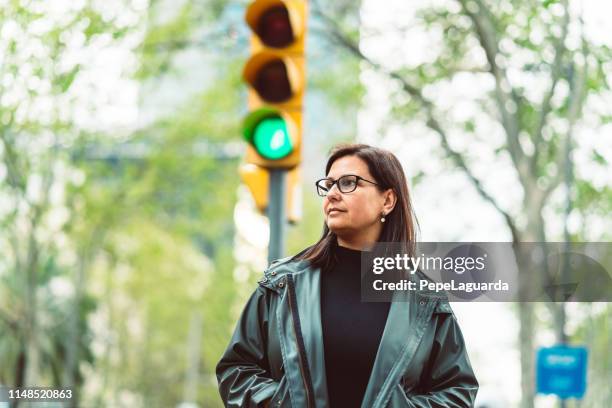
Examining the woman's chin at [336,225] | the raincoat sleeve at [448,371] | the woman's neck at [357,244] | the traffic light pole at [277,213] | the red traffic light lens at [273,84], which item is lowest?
the raincoat sleeve at [448,371]

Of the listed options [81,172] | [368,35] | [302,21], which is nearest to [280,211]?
[302,21]

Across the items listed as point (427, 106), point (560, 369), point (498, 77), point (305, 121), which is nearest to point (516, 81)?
point (498, 77)

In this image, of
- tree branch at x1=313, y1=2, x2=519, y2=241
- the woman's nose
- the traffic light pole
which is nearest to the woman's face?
the woman's nose

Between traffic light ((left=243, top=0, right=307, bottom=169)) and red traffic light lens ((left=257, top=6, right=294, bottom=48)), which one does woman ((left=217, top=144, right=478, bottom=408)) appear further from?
red traffic light lens ((left=257, top=6, right=294, bottom=48))

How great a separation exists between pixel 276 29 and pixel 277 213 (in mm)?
911

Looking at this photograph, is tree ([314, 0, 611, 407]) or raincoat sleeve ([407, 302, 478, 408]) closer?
raincoat sleeve ([407, 302, 478, 408])

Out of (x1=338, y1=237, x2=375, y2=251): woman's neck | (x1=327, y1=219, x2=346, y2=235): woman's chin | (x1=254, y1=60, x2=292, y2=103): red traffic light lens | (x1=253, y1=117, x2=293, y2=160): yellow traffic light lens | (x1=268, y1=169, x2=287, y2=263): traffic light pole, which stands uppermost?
(x1=254, y1=60, x2=292, y2=103): red traffic light lens

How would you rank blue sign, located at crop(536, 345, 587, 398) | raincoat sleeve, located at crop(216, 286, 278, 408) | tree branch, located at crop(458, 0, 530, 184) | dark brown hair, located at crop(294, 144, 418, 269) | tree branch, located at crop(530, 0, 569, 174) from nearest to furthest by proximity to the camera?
raincoat sleeve, located at crop(216, 286, 278, 408), dark brown hair, located at crop(294, 144, 418, 269), blue sign, located at crop(536, 345, 587, 398), tree branch, located at crop(530, 0, 569, 174), tree branch, located at crop(458, 0, 530, 184)

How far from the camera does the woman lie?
10.7 feet

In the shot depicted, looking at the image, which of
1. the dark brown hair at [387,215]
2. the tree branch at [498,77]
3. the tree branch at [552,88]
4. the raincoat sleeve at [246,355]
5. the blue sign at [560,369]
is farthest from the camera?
the tree branch at [498,77]

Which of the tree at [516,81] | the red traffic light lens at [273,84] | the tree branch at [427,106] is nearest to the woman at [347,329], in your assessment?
the red traffic light lens at [273,84]

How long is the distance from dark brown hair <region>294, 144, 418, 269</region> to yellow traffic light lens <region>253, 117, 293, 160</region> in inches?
61.0

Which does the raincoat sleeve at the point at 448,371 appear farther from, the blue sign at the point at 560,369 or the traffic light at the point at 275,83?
the blue sign at the point at 560,369

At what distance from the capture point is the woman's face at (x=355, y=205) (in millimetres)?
3447
